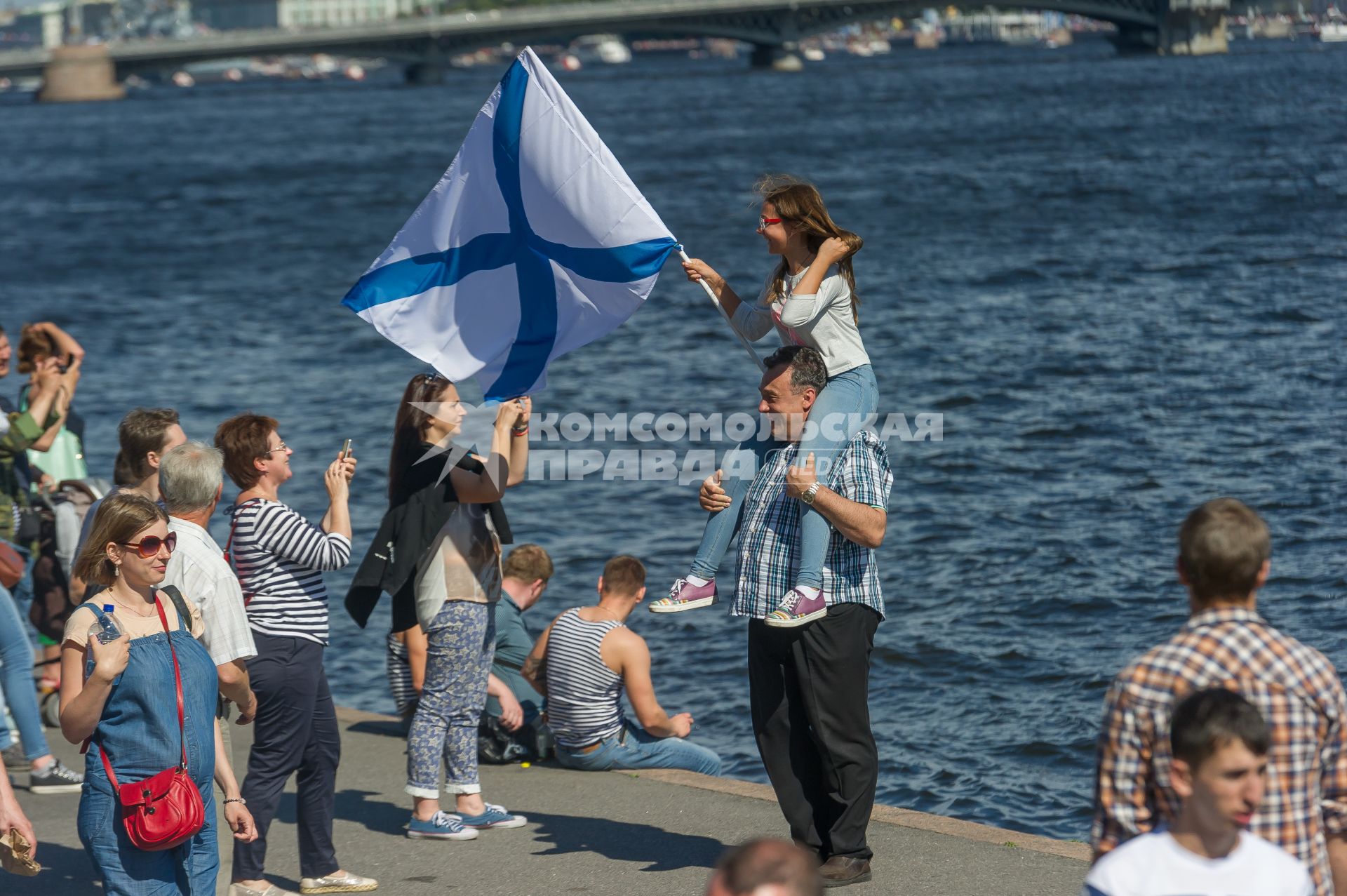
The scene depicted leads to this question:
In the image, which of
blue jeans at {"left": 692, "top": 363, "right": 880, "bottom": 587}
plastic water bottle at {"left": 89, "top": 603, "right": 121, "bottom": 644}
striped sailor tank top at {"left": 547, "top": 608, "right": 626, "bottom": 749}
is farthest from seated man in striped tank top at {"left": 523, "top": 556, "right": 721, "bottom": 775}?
plastic water bottle at {"left": 89, "top": 603, "right": 121, "bottom": 644}

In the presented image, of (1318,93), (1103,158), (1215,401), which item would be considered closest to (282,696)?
(1215,401)

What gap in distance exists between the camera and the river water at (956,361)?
12.0m

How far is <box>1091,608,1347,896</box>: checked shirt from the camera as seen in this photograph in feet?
12.3

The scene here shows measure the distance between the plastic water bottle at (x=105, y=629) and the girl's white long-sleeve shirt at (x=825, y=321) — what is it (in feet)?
8.12

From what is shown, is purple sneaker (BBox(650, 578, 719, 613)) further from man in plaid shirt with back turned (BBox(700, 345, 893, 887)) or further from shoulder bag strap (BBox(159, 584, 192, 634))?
shoulder bag strap (BBox(159, 584, 192, 634))

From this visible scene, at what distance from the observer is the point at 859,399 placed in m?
5.96

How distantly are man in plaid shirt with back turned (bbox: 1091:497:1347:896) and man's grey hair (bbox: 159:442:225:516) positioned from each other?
10.5ft

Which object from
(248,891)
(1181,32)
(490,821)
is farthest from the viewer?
(1181,32)

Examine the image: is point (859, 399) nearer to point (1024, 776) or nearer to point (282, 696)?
point (282, 696)

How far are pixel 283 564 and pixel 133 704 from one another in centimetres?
119

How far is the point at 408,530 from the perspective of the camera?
673cm

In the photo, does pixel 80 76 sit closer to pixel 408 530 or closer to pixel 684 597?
pixel 408 530

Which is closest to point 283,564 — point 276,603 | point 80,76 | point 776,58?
point 276,603

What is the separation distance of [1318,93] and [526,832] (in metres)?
70.5
